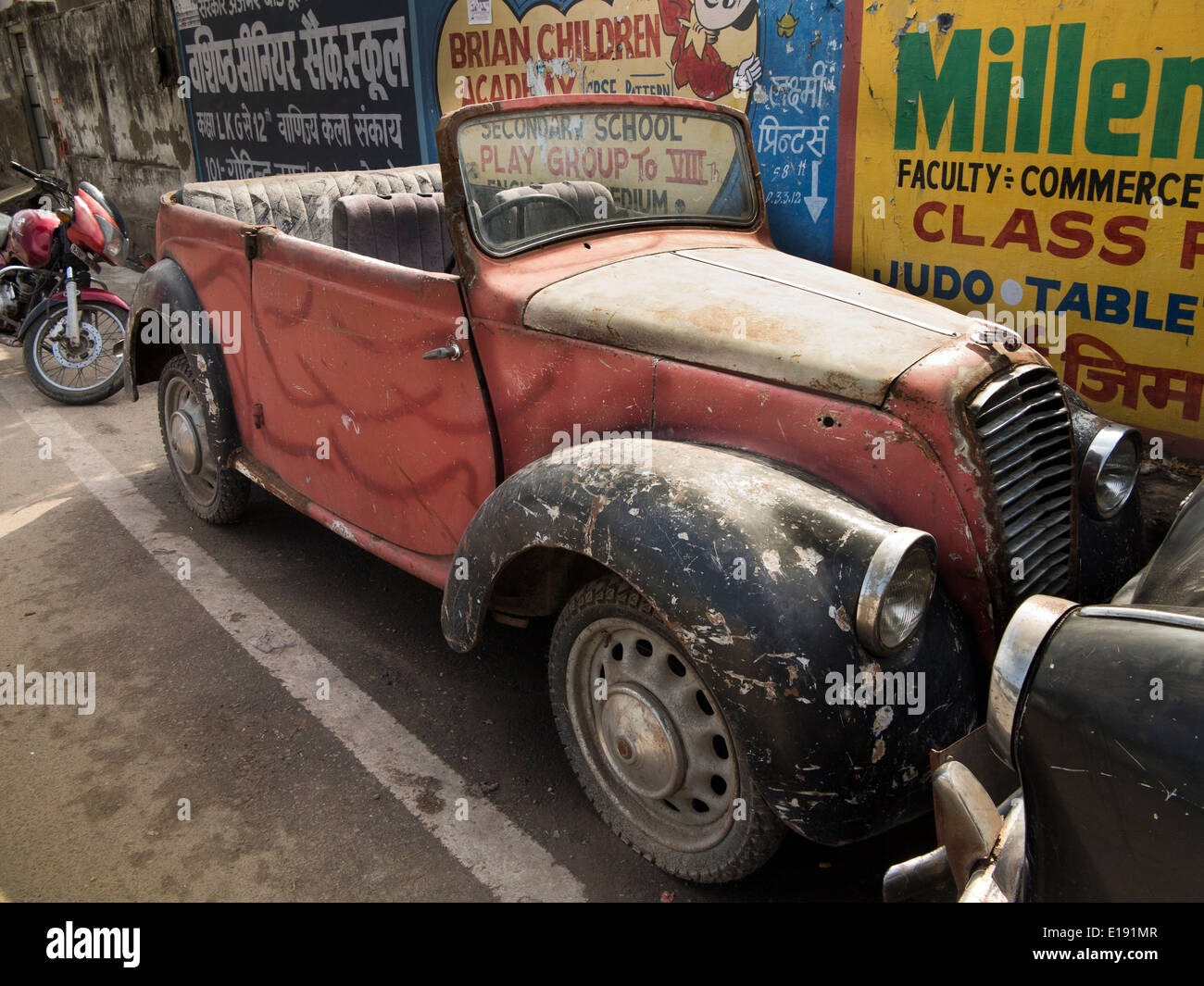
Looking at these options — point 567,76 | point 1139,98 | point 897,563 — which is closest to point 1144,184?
point 1139,98

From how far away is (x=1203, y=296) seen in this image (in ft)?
11.4

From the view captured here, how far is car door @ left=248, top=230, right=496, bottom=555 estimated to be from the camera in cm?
287

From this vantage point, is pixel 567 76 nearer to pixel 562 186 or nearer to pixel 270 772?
pixel 562 186

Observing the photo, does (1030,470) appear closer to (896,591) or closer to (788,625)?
(896,591)

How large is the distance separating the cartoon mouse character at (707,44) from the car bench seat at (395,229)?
1678mm

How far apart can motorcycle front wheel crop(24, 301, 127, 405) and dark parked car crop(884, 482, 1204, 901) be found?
20.0 ft

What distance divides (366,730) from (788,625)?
1.58 m

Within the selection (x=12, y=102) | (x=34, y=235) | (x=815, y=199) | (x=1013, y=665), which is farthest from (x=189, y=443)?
(x=12, y=102)

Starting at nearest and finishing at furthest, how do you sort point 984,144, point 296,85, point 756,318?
1. point 756,318
2. point 984,144
3. point 296,85

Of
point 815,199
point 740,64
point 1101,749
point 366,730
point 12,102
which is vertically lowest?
point 366,730

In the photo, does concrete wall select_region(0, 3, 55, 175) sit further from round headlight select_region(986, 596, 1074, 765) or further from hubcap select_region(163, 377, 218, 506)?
round headlight select_region(986, 596, 1074, 765)

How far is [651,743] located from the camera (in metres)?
2.27

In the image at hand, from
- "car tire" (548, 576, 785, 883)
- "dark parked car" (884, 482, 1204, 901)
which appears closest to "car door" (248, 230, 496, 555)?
"car tire" (548, 576, 785, 883)

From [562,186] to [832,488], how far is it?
1445mm
